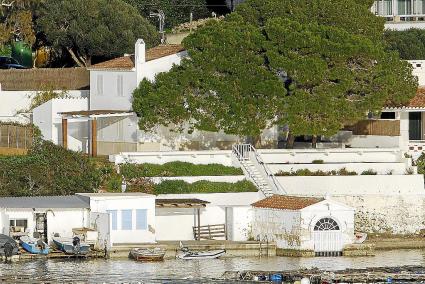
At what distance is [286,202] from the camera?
85562 mm

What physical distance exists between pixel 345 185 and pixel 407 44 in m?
28.2

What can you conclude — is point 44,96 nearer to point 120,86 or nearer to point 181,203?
point 120,86

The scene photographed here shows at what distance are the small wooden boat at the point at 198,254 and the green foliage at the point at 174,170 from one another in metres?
7.66

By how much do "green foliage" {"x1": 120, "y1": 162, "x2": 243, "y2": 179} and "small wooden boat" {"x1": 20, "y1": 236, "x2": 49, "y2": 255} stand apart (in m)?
8.47

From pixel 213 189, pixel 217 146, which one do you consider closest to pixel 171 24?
pixel 217 146

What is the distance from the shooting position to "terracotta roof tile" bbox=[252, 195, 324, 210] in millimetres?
84500

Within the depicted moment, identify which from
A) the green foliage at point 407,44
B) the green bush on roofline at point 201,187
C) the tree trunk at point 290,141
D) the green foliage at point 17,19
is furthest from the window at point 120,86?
the green foliage at point 407,44

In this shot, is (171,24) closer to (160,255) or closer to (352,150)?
(352,150)

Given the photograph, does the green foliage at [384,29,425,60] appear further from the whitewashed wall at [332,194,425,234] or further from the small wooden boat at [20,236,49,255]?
the small wooden boat at [20,236,49,255]

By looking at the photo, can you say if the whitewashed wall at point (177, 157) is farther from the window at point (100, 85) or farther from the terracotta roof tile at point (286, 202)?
the window at point (100, 85)

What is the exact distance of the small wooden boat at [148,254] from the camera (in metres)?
81.1

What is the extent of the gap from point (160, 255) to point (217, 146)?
1818cm

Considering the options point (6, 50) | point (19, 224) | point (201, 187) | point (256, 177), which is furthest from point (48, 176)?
point (6, 50)

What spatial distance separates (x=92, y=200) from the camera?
8425cm
